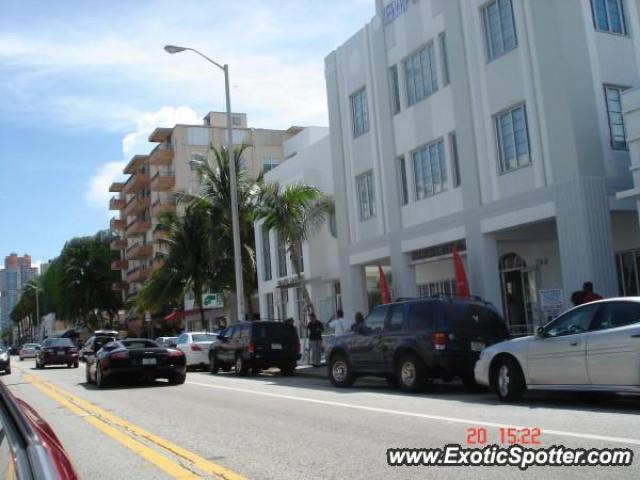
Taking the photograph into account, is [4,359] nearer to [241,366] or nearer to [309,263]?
[309,263]

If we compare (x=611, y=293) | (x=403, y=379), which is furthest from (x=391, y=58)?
(x=403, y=379)

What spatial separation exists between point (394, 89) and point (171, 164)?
155 ft

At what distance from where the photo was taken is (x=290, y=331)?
22.0 meters

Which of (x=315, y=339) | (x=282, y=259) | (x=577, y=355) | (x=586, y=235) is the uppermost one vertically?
(x=282, y=259)

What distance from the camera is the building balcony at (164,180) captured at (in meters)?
66.6

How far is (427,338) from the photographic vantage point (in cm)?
1408

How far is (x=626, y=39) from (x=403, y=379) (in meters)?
10.7

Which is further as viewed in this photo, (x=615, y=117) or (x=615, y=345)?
(x=615, y=117)

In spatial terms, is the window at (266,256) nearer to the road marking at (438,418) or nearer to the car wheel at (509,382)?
the road marking at (438,418)

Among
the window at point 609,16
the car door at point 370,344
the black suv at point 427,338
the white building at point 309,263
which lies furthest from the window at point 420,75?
the black suv at point 427,338

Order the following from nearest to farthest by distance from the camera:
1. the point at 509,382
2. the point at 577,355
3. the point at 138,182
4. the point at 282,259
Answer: the point at 577,355
the point at 509,382
the point at 282,259
the point at 138,182

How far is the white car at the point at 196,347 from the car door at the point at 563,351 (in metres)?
16.1

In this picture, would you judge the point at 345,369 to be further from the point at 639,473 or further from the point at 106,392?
the point at 639,473

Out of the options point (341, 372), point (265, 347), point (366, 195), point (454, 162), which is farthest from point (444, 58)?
point (341, 372)
